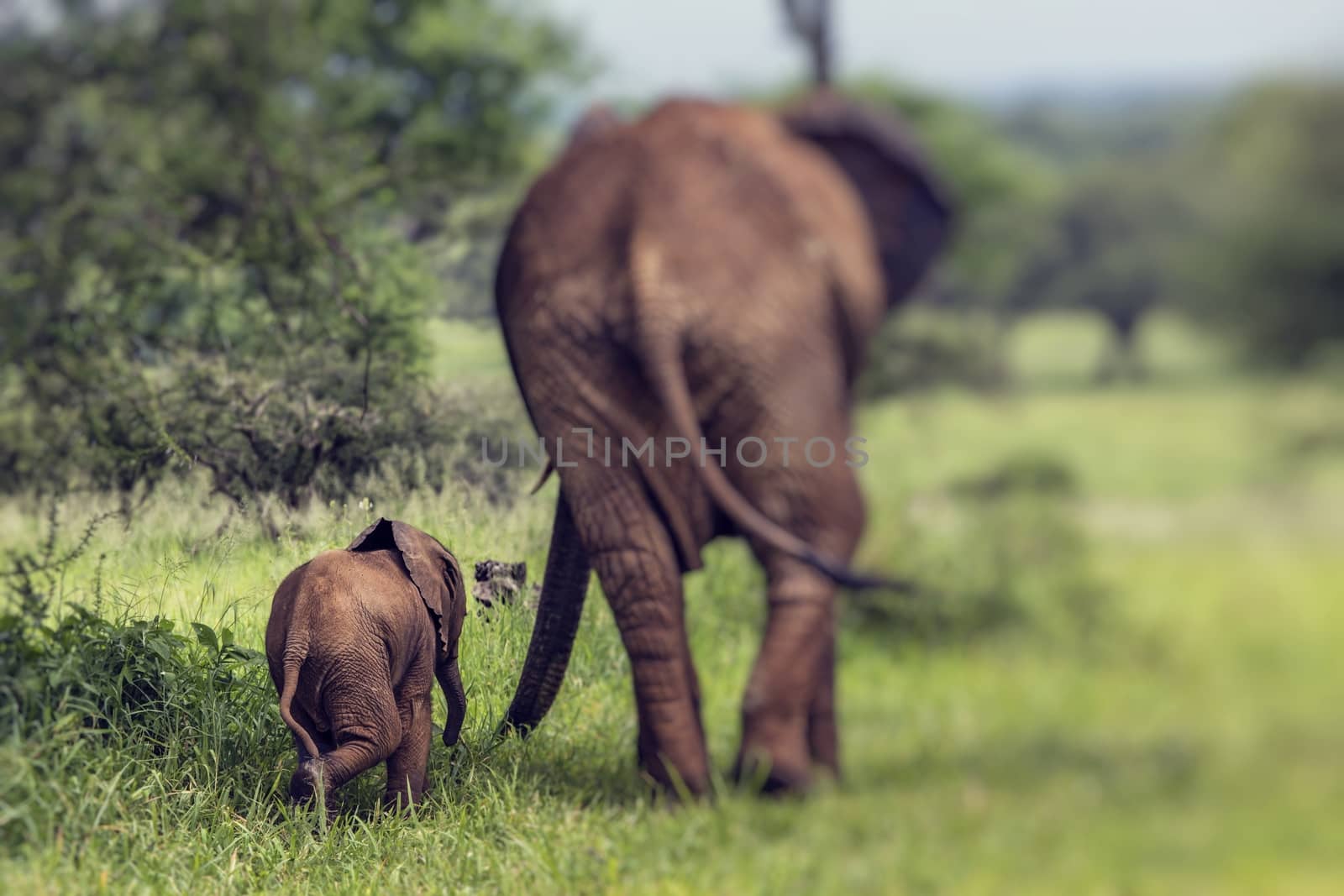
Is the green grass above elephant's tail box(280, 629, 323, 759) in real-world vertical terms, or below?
below

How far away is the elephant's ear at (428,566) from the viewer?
3.20 metres

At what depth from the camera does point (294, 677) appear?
2.98m

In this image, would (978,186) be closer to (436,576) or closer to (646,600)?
(646,600)

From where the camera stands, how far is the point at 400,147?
923 centimetres

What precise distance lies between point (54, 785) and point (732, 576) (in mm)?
2924

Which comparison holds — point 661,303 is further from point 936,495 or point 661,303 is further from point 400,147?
point 400,147

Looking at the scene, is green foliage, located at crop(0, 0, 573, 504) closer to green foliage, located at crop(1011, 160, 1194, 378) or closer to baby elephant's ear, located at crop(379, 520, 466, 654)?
baby elephant's ear, located at crop(379, 520, 466, 654)

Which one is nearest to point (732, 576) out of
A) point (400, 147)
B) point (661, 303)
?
point (661, 303)

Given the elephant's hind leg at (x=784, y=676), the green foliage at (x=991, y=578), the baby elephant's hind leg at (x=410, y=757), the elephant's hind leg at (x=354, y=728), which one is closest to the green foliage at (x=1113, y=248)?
the green foliage at (x=991, y=578)

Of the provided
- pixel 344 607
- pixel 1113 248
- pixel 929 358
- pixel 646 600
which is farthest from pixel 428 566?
pixel 1113 248

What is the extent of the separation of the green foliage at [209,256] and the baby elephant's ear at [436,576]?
0.28 meters

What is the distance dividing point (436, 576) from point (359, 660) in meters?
0.31

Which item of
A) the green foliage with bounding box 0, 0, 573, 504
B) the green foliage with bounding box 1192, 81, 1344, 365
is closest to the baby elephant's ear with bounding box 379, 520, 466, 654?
the green foliage with bounding box 0, 0, 573, 504

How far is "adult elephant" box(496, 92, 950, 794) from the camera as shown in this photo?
147 inches
